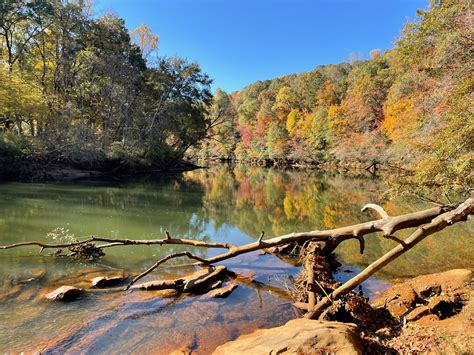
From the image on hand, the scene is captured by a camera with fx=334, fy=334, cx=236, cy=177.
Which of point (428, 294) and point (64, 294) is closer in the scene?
point (428, 294)

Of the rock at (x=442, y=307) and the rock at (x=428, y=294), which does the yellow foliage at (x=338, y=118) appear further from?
the rock at (x=442, y=307)

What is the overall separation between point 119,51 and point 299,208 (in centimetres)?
2328

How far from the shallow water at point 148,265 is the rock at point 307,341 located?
111cm

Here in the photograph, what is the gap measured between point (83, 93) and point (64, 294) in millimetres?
27249

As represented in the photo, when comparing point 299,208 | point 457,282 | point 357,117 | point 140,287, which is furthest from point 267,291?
point 357,117

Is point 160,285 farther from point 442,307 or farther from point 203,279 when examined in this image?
point 442,307

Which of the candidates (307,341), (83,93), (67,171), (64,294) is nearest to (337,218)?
(64,294)

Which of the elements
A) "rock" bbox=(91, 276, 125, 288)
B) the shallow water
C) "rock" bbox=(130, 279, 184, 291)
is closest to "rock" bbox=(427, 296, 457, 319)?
the shallow water

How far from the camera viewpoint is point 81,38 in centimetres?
2830

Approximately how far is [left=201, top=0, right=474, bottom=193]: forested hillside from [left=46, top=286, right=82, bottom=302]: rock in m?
6.74

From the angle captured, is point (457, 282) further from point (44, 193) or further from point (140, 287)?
point (44, 193)

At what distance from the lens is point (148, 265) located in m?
7.67

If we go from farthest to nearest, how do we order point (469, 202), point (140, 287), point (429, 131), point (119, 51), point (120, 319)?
point (119, 51), point (429, 131), point (140, 287), point (120, 319), point (469, 202)

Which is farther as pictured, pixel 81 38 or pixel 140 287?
pixel 81 38
